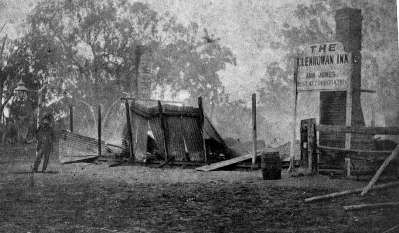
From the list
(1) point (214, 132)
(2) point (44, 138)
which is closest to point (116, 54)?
(1) point (214, 132)

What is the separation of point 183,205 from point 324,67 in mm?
4198

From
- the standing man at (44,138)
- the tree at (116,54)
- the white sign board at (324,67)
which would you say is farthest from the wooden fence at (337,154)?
the standing man at (44,138)

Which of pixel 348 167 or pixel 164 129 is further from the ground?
pixel 164 129

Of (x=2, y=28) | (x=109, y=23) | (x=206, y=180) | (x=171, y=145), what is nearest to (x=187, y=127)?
(x=171, y=145)

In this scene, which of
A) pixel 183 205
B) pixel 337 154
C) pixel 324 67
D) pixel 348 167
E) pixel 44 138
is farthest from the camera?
pixel 44 138

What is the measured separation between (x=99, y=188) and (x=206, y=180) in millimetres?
2038

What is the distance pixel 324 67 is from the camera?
8.69 meters

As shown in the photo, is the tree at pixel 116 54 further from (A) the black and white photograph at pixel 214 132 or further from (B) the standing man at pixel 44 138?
(B) the standing man at pixel 44 138

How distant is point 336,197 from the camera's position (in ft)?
20.0

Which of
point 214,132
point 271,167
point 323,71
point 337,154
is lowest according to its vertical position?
point 271,167

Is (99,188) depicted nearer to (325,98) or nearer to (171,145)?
(171,145)

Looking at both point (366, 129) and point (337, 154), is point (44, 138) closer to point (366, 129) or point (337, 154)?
point (337, 154)

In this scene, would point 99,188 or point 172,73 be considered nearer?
point 99,188

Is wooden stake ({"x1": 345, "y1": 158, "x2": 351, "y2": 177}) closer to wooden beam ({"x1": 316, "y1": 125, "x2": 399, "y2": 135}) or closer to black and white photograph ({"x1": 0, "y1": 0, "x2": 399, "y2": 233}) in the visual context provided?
black and white photograph ({"x1": 0, "y1": 0, "x2": 399, "y2": 233})
